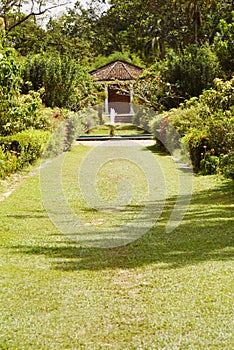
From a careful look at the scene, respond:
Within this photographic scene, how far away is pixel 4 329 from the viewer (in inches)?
214

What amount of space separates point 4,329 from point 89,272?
6.72ft

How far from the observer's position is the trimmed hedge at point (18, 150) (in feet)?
54.5

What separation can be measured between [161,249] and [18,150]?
10.6 meters

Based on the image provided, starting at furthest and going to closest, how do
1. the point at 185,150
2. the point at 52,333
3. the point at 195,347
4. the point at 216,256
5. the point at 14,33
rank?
1. the point at 14,33
2. the point at 185,150
3. the point at 216,256
4. the point at 52,333
5. the point at 195,347

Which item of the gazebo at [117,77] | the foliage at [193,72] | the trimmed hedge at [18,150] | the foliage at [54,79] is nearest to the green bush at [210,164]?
the trimmed hedge at [18,150]

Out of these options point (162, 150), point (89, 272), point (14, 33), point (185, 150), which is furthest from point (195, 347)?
point (14, 33)

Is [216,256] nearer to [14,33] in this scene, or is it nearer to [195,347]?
[195,347]

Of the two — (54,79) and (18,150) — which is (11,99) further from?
(54,79)

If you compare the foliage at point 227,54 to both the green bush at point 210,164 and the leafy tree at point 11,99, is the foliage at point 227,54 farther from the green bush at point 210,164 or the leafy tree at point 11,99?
the green bush at point 210,164

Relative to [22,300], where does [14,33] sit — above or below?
above

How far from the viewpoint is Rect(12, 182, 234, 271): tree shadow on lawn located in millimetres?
7742

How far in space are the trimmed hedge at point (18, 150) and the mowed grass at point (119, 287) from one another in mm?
5599

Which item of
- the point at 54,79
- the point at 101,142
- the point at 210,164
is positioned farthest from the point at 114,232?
the point at 54,79

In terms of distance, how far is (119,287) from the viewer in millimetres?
6703
